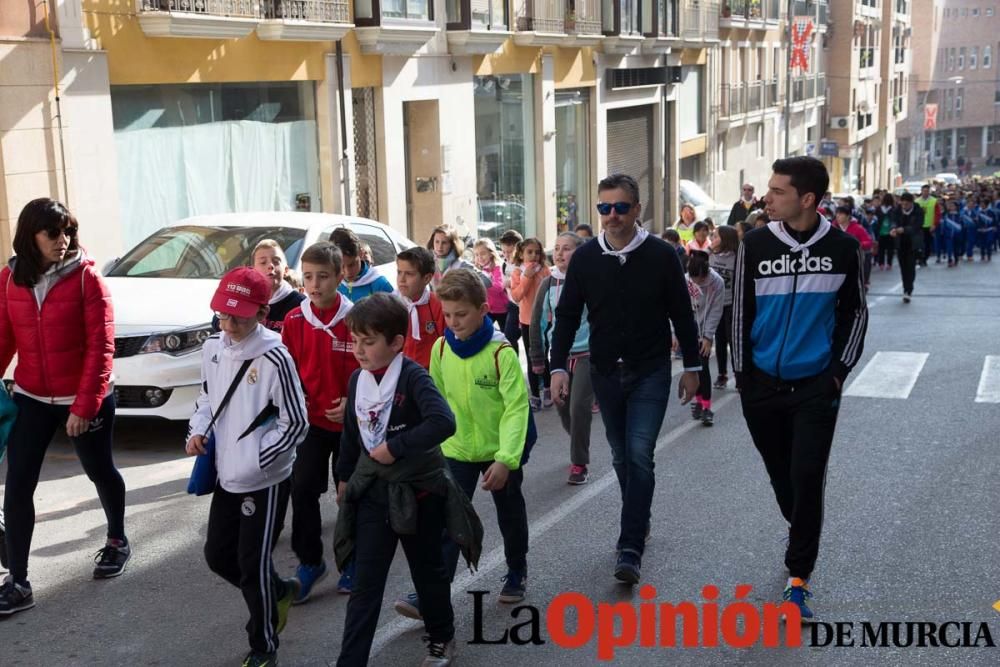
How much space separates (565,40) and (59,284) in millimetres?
21428

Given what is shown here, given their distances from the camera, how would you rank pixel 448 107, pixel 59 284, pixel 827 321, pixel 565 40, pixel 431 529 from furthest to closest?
pixel 565 40 < pixel 448 107 < pixel 59 284 < pixel 827 321 < pixel 431 529

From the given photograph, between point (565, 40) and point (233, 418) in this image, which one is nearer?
point (233, 418)

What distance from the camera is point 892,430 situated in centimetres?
976

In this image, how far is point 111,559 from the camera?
6527 millimetres

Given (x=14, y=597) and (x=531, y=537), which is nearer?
(x=14, y=597)

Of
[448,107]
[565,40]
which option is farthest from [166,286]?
[565,40]

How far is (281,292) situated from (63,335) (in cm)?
127

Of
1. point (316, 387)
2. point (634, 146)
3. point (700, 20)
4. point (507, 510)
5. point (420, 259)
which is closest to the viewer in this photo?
point (507, 510)

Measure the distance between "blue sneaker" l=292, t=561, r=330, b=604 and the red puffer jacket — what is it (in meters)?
1.23

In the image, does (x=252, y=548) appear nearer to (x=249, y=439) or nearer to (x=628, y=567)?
(x=249, y=439)

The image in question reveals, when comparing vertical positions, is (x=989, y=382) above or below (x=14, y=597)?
below

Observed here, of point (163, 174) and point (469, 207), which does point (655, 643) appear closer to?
point (163, 174)

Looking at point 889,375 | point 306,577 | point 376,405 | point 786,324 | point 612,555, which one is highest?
point 786,324

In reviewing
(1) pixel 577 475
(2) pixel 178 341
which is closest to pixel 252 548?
(1) pixel 577 475
